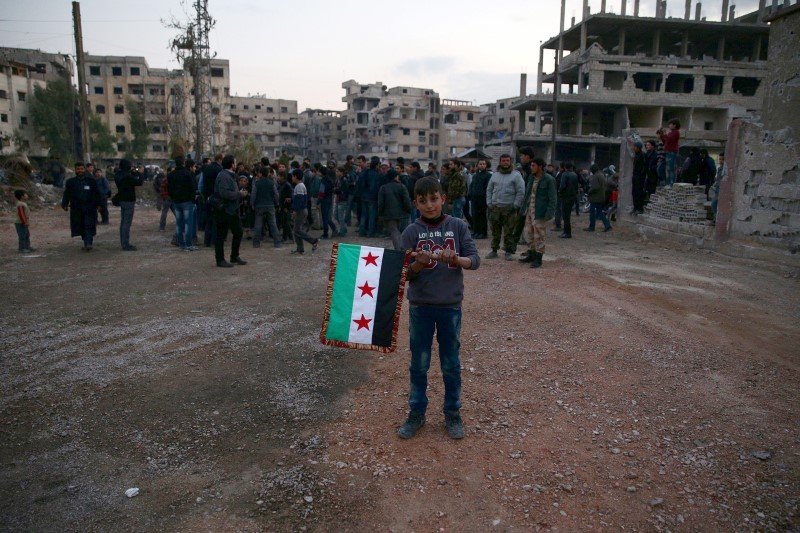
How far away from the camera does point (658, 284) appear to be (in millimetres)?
8367

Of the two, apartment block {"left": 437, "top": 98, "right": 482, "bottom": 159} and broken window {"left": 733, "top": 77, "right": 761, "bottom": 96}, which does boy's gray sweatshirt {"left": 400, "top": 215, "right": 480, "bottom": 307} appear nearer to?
broken window {"left": 733, "top": 77, "right": 761, "bottom": 96}

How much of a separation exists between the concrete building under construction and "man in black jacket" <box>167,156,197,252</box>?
113 feet

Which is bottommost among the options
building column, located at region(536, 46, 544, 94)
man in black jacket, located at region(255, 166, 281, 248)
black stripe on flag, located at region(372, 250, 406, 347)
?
black stripe on flag, located at region(372, 250, 406, 347)

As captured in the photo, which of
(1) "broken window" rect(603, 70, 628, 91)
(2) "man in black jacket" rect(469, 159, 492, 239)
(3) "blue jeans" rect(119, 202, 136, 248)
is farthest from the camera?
(1) "broken window" rect(603, 70, 628, 91)

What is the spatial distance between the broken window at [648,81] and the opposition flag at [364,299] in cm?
5083

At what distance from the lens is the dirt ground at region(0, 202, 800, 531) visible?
3086 mm

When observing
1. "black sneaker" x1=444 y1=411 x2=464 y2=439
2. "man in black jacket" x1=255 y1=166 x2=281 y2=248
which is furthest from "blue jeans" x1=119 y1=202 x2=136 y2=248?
"black sneaker" x1=444 y1=411 x2=464 y2=439

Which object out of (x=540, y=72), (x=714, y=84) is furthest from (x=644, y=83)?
(x=540, y=72)

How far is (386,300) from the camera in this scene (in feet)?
12.8

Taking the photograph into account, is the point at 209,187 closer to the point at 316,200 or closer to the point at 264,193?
the point at 264,193

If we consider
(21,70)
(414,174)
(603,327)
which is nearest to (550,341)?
(603,327)

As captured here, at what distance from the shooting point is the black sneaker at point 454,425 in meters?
3.79

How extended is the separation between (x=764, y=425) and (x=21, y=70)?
67.3 m

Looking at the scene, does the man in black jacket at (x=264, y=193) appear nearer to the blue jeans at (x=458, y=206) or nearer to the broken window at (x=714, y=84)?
the blue jeans at (x=458, y=206)
